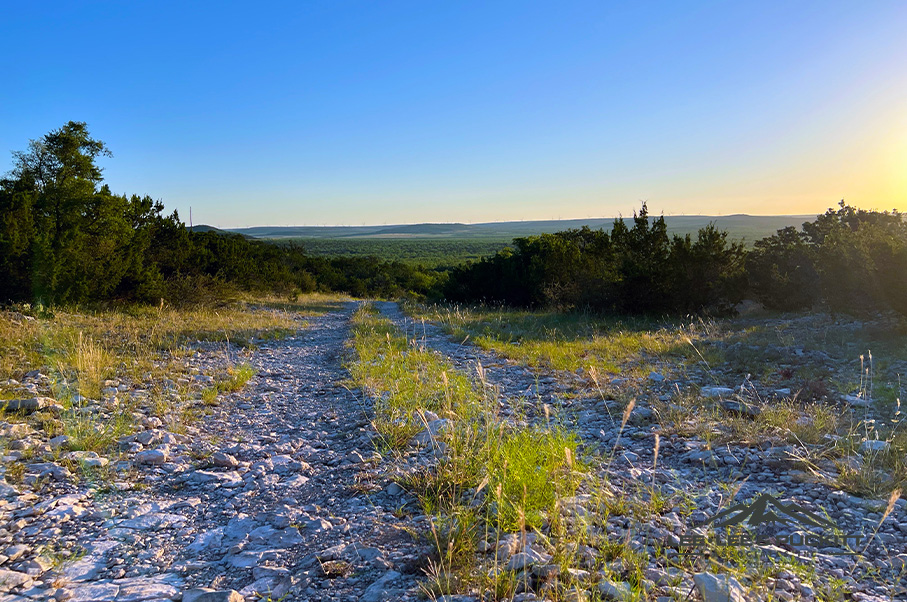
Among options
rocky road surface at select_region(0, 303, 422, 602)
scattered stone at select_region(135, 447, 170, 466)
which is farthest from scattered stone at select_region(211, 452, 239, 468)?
scattered stone at select_region(135, 447, 170, 466)

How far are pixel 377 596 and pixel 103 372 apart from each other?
575 cm

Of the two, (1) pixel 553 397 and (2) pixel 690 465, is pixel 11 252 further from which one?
(2) pixel 690 465

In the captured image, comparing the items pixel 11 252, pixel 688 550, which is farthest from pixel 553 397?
pixel 11 252

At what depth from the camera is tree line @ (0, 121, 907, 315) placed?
1192 centimetres

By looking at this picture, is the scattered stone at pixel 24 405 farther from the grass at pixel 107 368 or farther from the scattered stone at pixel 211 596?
the scattered stone at pixel 211 596

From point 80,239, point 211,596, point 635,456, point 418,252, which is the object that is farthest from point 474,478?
point 418,252

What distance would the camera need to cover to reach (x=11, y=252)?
11828mm

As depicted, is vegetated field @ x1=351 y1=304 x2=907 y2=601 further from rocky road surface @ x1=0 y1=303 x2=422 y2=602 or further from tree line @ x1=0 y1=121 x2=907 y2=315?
tree line @ x1=0 y1=121 x2=907 y2=315

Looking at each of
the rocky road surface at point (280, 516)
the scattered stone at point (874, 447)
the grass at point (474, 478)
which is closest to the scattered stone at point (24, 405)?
the rocky road surface at point (280, 516)
